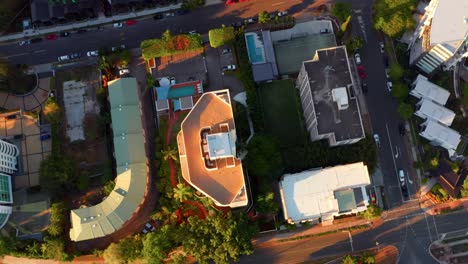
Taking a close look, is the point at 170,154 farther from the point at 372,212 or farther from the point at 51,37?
the point at 372,212

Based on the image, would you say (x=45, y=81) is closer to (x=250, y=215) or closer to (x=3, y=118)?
(x=3, y=118)

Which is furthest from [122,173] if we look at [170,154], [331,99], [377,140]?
[377,140]

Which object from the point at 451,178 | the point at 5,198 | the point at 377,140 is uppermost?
the point at 5,198

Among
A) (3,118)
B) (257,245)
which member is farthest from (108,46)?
(257,245)

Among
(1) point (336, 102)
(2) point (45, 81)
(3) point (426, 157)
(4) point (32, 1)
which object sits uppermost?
(4) point (32, 1)

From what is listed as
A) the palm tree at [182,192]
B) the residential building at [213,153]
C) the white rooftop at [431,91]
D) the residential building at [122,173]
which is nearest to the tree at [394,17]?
the white rooftop at [431,91]

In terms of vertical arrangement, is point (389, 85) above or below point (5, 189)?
above

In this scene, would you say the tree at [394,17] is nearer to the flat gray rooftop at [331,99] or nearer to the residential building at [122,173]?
the flat gray rooftop at [331,99]
